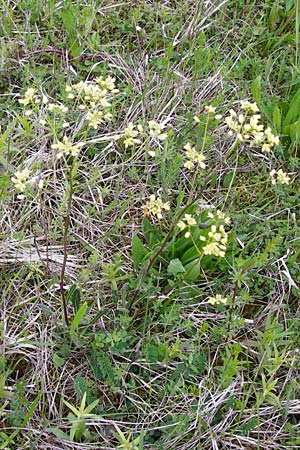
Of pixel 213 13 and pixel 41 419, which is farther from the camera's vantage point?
pixel 213 13

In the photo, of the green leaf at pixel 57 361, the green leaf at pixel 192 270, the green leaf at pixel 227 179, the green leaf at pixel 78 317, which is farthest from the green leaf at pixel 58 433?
the green leaf at pixel 227 179

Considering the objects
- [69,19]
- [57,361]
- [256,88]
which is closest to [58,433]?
[57,361]

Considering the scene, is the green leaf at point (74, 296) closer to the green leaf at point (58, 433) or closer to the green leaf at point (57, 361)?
the green leaf at point (57, 361)

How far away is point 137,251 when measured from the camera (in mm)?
2322

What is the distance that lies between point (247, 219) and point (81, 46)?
118 cm

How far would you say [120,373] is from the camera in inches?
82.7

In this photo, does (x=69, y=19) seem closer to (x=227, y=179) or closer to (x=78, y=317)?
(x=227, y=179)

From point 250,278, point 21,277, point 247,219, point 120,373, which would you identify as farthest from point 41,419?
point 247,219

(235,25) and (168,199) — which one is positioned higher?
(235,25)

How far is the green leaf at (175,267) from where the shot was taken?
7.50 ft

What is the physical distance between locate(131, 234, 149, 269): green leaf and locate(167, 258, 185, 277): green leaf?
0.11 metres

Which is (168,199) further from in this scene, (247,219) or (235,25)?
(235,25)

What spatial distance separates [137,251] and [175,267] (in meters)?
0.16

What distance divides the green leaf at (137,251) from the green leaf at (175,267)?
0.11 metres
